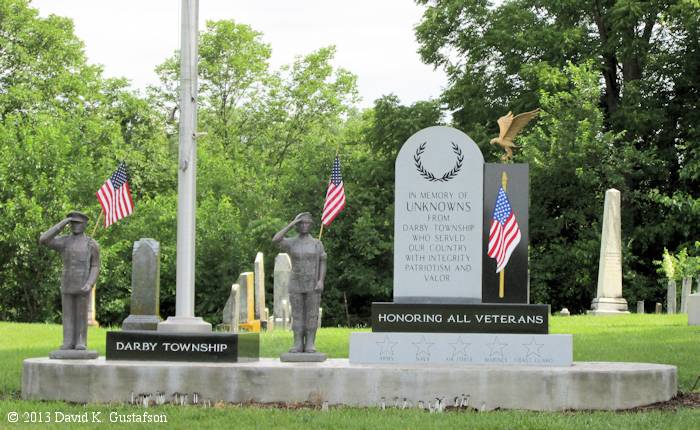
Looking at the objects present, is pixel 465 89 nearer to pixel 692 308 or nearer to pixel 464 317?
pixel 692 308

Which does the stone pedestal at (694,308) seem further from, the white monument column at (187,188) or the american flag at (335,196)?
the white monument column at (187,188)

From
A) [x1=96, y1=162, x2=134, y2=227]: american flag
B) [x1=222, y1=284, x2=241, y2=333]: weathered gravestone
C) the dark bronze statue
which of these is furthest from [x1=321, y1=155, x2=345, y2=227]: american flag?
[x1=222, y1=284, x2=241, y2=333]: weathered gravestone

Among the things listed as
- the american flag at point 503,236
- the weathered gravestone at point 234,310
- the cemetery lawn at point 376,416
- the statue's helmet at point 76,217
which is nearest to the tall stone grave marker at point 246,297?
the weathered gravestone at point 234,310

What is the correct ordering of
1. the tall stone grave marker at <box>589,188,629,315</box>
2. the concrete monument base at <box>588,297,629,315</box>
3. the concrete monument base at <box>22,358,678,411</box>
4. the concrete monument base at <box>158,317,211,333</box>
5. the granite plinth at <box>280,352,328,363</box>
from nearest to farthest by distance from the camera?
the concrete monument base at <box>22,358,678,411</box>
the granite plinth at <box>280,352,328,363</box>
the concrete monument base at <box>158,317,211,333</box>
the concrete monument base at <box>588,297,629,315</box>
the tall stone grave marker at <box>589,188,629,315</box>

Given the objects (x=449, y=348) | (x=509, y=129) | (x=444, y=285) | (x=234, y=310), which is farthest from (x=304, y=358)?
(x=234, y=310)

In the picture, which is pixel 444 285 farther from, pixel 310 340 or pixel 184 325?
pixel 184 325

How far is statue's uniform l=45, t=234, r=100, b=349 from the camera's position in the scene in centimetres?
1399

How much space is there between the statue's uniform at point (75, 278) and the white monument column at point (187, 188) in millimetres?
4250

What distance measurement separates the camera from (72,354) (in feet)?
46.0

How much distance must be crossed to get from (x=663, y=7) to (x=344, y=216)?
1295cm

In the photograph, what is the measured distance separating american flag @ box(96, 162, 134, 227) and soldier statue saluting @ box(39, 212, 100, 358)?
27.8 feet

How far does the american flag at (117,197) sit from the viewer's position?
22625 mm

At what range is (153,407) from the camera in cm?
1264

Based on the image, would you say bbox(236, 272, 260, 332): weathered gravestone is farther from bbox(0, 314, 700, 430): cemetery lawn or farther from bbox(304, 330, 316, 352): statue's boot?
bbox(304, 330, 316, 352): statue's boot
